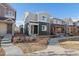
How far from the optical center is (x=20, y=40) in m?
6.25

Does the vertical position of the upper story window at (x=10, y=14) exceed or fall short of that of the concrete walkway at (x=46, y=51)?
it exceeds it

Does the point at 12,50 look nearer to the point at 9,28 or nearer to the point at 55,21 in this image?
the point at 9,28

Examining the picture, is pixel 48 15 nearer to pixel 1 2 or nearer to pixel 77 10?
pixel 77 10

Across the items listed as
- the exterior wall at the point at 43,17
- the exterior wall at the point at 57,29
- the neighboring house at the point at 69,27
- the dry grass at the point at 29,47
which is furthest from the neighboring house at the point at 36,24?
the neighboring house at the point at 69,27

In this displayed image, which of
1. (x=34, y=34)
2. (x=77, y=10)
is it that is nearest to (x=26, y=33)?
(x=34, y=34)

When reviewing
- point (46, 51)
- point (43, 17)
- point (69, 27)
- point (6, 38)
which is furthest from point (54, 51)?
point (6, 38)

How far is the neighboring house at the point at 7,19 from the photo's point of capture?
6.19 metres

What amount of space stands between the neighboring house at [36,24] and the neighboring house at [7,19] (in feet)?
0.87

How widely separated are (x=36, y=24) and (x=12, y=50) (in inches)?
28.3

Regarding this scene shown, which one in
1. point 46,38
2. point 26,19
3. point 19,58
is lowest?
point 19,58

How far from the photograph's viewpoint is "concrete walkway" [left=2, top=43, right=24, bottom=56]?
243 inches

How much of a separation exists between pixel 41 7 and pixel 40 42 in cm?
71

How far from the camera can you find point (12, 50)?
619 cm

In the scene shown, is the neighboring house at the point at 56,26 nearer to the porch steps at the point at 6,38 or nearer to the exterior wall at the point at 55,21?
the exterior wall at the point at 55,21
